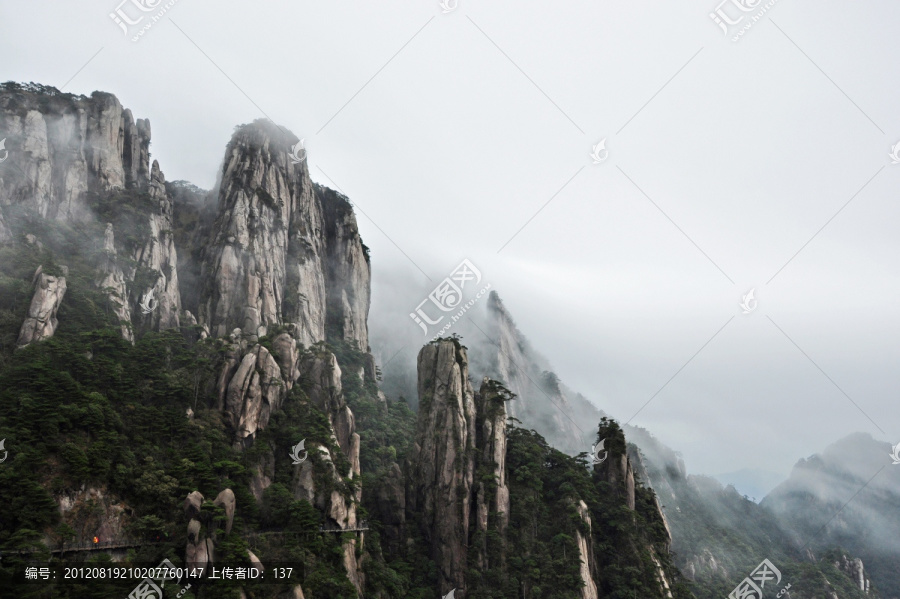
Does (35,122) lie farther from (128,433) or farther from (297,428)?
(297,428)

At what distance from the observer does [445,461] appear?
5431 centimetres

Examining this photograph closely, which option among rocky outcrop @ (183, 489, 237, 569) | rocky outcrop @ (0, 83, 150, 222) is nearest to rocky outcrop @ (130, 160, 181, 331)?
rocky outcrop @ (0, 83, 150, 222)

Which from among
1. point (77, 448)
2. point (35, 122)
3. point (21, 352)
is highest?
point (35, 122)

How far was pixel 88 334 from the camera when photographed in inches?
1801

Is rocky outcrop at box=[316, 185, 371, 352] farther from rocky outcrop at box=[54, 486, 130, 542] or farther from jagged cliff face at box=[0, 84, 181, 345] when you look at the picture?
rocky outcrop at box=[54, 486, 130, 542]

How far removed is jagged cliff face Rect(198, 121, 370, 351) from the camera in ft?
219

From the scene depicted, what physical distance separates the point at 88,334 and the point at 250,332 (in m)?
18.1

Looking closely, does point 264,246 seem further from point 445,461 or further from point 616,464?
point 616,464

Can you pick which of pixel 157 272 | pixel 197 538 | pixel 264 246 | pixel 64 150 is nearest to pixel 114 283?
pixel 157 272

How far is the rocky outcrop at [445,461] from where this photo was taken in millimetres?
50875

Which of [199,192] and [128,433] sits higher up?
[199,192]

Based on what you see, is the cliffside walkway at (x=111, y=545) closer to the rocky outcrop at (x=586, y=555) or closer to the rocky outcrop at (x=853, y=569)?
the rocky outcrop at (x=586, y=555)

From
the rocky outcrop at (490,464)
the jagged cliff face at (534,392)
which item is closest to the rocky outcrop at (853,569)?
the jagged cliff face at (534,392)

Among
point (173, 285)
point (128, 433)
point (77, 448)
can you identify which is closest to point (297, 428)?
point (128, 433)
